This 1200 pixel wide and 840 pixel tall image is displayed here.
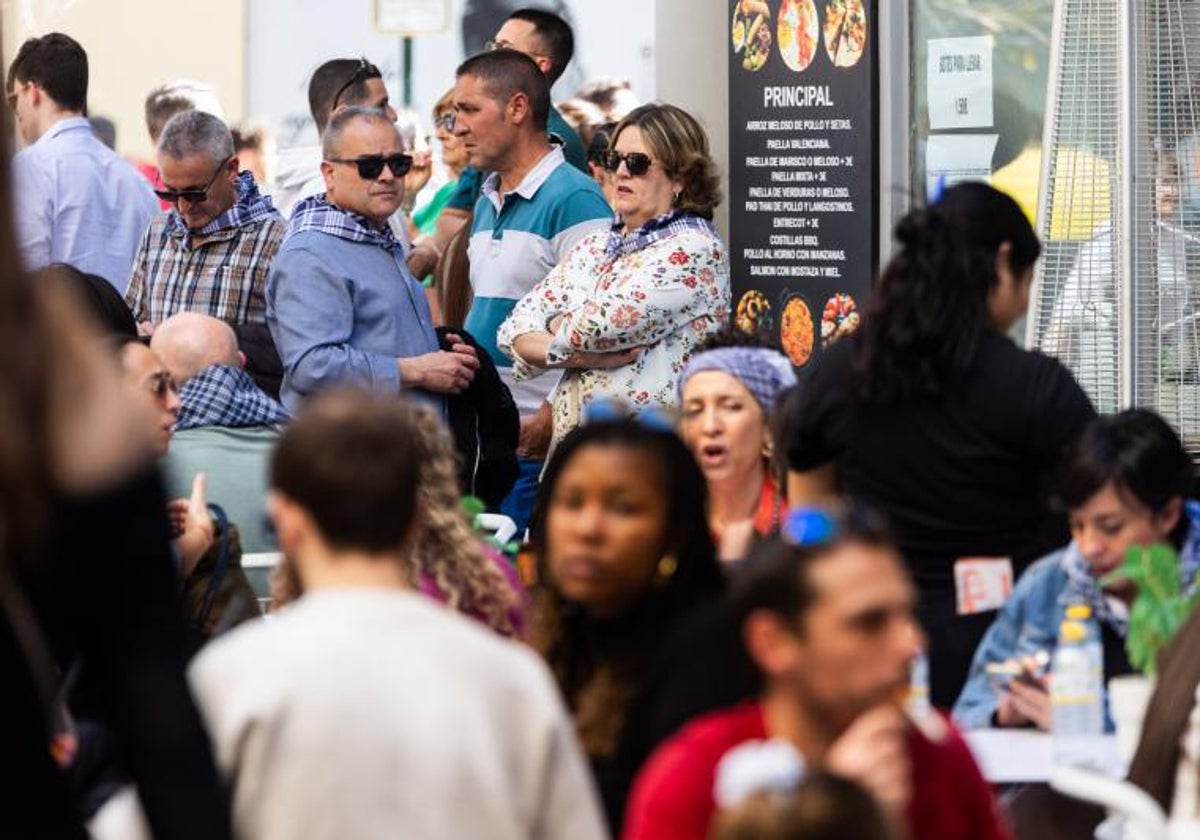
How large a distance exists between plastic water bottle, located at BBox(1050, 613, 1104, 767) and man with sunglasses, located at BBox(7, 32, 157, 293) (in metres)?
4.81

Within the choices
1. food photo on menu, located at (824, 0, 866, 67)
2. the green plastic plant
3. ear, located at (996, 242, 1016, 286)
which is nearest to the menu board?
food photo on menu, located at (824, 0, 866, 67)

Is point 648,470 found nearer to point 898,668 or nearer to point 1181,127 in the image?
point 898,668

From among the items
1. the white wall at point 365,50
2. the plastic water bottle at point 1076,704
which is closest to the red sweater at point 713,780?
the plastic water bottle at point 1076,704

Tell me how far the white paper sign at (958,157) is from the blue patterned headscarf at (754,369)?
187 centimetres

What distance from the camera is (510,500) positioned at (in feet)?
25.4

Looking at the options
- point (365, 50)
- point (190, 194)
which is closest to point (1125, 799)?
point (190, 194)

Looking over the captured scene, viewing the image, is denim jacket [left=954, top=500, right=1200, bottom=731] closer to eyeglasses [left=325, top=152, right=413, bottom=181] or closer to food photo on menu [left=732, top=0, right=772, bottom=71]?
eyeglasses [left=325, top=152, right=413, bottom=181]

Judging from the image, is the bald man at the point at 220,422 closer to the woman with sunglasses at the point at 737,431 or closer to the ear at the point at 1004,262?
the woman with sunglasses at the point at 737,431

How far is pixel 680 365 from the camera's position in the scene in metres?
7.11

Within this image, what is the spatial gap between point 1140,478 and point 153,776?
305 centimetres

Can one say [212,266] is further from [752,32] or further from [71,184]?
[752,32]

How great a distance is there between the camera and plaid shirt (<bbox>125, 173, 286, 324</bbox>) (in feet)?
25.5

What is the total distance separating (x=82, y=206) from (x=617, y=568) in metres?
5.29

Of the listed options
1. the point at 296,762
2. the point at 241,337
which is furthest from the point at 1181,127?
the point at 296,762
